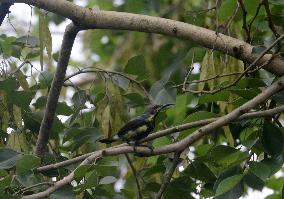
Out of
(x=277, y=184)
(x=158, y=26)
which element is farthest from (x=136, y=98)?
(x=277, y=184)

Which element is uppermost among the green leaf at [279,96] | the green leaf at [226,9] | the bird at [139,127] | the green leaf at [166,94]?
the green leaf at [226,9]

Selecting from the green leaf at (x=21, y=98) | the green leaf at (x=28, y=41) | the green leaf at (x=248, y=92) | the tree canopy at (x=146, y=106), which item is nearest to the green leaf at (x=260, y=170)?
the tree canopy at (x=146, y=106)

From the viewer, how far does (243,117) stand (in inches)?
96.8

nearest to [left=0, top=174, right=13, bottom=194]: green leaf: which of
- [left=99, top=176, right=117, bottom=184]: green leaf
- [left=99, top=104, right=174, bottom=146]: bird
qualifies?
[left=99, top=176, right=117, bottom=184]: green leaf

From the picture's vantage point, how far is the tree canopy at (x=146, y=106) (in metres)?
2.44

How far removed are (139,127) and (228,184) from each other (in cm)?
48

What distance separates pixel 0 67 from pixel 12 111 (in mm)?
174

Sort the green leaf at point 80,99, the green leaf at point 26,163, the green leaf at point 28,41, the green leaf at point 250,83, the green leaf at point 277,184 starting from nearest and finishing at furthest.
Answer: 1. the green leaf at point 26,163
2. the green leaf at point 250,83
3. the green leaf at point 80,99
4. the green leaf at point 28,41
5. the green leaf at point 277,184

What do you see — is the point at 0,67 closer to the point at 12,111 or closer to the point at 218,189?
the point at 12,111

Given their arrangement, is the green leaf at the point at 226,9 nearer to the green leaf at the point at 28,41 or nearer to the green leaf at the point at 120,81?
the green leaf at the point at 120,81

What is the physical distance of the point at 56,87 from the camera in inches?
110

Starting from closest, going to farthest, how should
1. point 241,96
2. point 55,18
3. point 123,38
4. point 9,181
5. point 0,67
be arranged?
point 9,181 < point 241,96 < point 0,67 < point 55,18 < point 123,38

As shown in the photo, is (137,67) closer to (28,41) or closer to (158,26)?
(158,26)

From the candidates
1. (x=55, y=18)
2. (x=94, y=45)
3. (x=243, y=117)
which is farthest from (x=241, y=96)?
(x=94, y=45)
